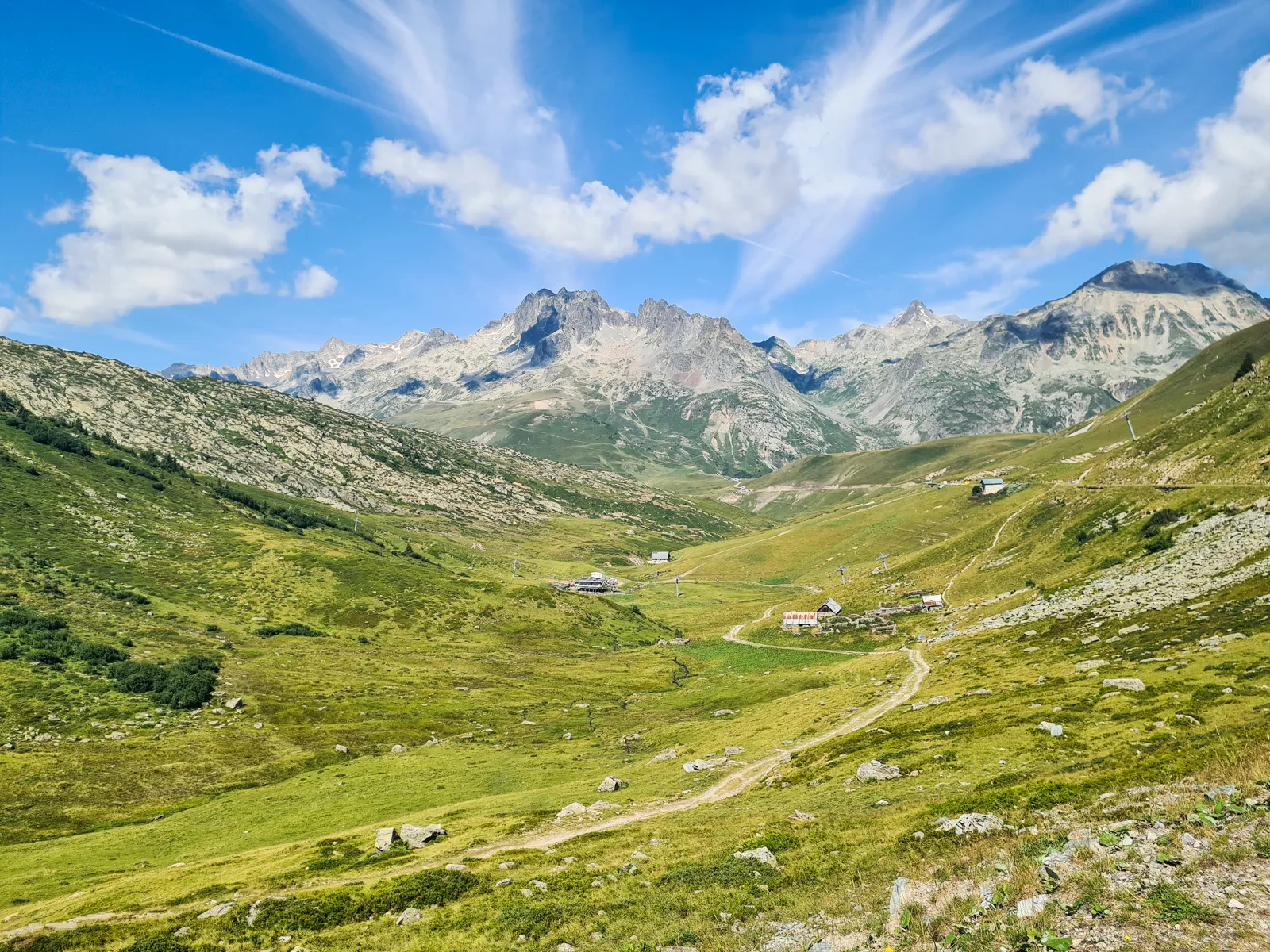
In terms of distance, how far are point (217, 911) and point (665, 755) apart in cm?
4384

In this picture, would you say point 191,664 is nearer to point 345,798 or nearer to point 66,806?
point 66,806

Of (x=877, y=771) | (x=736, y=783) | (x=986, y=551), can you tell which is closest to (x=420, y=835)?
(x=736, y=783)

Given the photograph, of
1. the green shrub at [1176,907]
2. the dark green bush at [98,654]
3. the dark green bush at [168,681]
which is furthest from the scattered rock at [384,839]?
the dark green bush at [98,654]

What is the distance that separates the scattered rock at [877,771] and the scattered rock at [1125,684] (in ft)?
65.6

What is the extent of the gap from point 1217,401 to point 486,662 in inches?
A: 6363

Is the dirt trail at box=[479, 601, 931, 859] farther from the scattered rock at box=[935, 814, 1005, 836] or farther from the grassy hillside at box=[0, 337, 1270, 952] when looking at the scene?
the scattered rock at box=[935, 814, 1005, 836]

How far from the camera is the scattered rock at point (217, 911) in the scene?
30641 millimetres

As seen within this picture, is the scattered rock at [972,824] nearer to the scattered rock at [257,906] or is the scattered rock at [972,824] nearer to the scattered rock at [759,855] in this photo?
the scattered rock at [759,855]

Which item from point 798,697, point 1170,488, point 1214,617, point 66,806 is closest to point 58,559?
point 66,806

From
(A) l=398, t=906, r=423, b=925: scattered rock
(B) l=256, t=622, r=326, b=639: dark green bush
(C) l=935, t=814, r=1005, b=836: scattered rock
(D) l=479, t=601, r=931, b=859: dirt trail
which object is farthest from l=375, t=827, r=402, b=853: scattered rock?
(B) l=256, t=622, r=326, b=639: dark green bush

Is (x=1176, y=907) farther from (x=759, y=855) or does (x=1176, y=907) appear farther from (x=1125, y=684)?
(x=1125, y=684)

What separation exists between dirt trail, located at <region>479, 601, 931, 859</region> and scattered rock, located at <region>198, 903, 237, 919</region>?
41.3ft

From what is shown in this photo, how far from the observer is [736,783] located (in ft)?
167

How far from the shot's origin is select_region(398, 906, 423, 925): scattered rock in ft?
91.3
